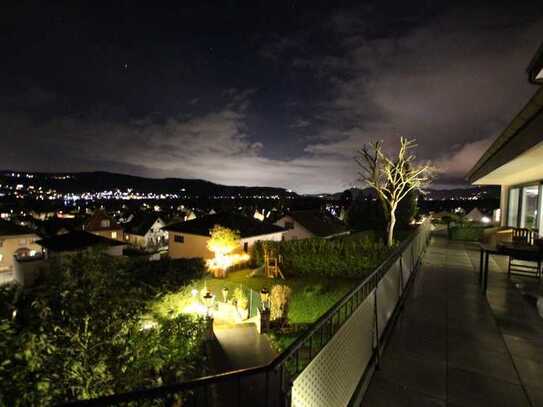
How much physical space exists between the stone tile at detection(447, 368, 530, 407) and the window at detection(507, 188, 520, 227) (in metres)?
12.9

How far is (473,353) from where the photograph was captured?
3.50m

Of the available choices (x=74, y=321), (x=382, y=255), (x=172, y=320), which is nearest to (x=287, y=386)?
(x=74, y=321)

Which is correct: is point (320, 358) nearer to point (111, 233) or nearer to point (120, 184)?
point (111, 233)

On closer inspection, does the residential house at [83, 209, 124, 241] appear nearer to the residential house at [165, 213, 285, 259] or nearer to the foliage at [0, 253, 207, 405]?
the residential house at [165, 213, 285, 259]

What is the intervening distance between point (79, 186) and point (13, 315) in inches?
6617

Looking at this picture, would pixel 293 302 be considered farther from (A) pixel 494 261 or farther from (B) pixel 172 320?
(B) pixel 172 320

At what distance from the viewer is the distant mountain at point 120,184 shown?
443 ft

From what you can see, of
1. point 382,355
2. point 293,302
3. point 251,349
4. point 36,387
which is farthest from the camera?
point 293,302

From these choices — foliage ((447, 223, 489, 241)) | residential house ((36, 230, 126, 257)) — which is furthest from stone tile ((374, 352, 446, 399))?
residential house ((36, 230, 126, 257))

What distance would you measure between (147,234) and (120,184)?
123 m

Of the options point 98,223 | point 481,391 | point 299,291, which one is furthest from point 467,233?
point 98,223

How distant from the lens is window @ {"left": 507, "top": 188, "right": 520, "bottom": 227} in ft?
41.8

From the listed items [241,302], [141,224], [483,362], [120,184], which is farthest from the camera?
[120,184]

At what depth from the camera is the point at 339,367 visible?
2451mm
